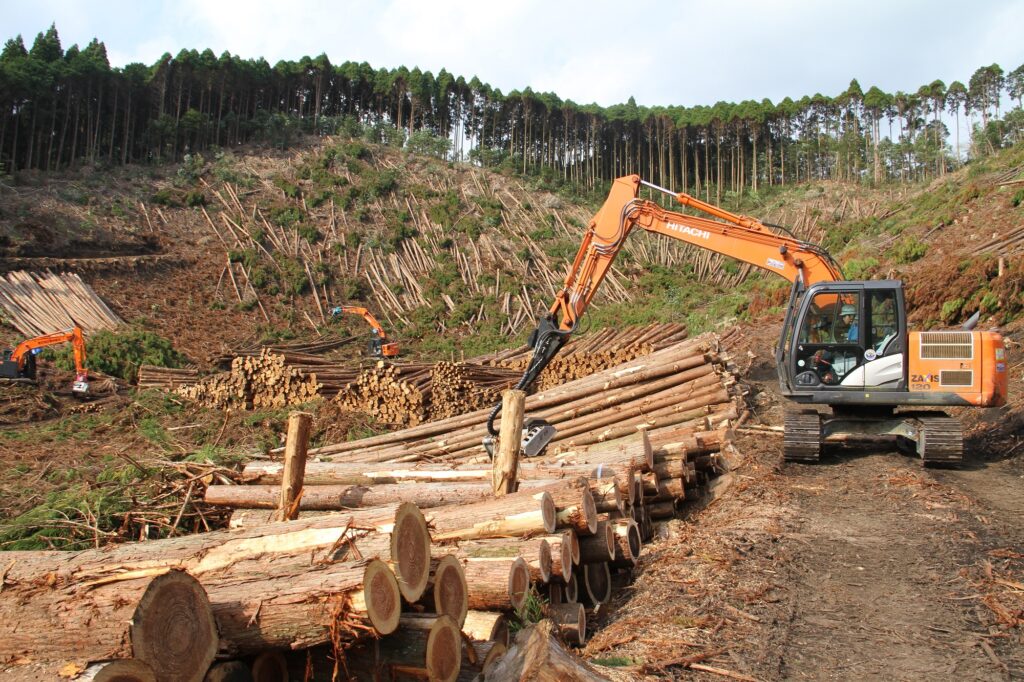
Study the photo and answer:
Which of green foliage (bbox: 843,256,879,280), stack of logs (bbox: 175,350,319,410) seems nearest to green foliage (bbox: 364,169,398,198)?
stack of logs (bbox: 175,350,319,410)

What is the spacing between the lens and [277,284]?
96.2 feet

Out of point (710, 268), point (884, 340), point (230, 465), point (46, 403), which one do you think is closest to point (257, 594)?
point (230, 465)

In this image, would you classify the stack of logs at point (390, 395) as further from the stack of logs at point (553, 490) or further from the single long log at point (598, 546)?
the single long log at point (598, 546)

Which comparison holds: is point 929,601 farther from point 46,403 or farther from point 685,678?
point 46,403

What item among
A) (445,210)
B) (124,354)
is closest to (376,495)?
(124,354)

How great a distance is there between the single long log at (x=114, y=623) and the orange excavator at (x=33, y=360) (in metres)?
16.3

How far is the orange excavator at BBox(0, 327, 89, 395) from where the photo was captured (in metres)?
17.7

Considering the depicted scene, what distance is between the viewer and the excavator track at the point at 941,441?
9664mm

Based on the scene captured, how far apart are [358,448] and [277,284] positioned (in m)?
18.5

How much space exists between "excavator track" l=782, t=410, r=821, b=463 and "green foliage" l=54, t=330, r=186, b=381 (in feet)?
56.5

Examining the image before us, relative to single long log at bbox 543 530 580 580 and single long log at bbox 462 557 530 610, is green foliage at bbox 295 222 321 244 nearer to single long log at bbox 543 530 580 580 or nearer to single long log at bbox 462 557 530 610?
single long log at bbox 543 530 580 580

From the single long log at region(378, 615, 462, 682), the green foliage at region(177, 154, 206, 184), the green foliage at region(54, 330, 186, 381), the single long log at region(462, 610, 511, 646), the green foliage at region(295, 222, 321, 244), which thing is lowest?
the single long log at region(462, 610, 511, 646)

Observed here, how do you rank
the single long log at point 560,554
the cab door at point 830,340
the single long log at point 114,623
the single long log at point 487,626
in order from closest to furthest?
the single long log at point 114,623 → the single long log at point 487,626 → the single long log at point 560,554 → the cab door at point 830,340

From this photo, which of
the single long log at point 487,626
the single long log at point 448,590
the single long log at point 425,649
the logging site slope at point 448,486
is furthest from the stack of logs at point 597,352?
the single long log at point 425,649
